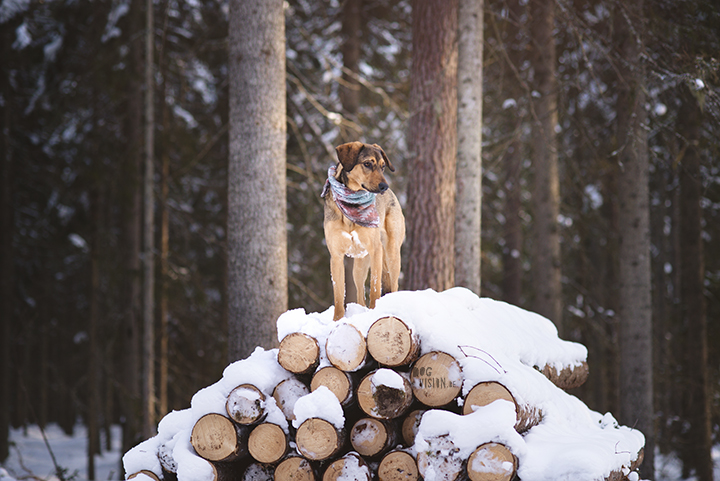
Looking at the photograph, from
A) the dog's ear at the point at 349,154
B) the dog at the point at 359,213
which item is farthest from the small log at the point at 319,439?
the dog's ear at the point at 349,154

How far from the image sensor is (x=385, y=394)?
Answer: 349cm

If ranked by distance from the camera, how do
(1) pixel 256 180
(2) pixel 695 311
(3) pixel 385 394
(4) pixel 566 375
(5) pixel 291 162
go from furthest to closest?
(5) pixel 291 162 → (2) pixel 695 311 → (1) pixel 256 180 → (4) pixel 566 375 → (3) pixel 385 394

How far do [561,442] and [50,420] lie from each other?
103 feet

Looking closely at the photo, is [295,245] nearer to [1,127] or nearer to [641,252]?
[641,252]

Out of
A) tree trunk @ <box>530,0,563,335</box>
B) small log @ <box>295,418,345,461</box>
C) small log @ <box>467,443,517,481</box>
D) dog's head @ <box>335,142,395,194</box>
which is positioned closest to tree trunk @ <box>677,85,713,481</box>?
tree trunk @ <box>530,0,563,335</box>

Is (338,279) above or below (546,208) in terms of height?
below

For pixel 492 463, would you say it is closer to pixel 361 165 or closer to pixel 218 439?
pixel 218 439

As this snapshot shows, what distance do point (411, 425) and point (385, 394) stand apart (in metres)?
0.36

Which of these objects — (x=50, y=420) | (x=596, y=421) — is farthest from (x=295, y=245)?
(x=50, y=420)

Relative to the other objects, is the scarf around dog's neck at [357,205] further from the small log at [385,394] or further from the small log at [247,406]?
the small log at [247,406]

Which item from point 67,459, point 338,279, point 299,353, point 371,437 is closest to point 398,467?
point 371,437

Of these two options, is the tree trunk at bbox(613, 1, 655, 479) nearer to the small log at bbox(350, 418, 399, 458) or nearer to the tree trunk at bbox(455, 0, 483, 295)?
the tree trunk at bbox(455, 0, 483, 295)

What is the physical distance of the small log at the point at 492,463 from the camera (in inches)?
123

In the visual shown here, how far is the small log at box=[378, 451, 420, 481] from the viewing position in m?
3.46
